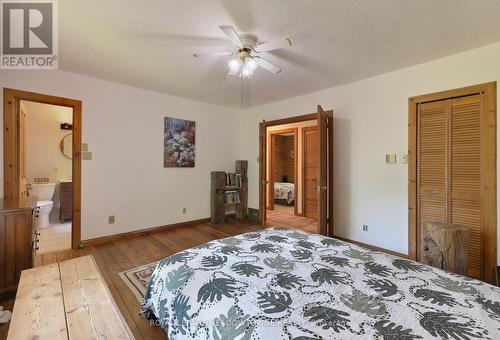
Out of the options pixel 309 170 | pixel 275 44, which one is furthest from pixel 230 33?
pixel 309 170

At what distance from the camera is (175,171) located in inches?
174

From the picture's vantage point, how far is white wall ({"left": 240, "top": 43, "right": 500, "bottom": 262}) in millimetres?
2676

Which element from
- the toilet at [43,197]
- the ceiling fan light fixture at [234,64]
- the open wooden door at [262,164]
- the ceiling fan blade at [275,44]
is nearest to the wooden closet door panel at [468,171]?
the ceiling fan blade at [275,44]

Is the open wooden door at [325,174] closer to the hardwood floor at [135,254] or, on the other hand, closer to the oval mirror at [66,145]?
the hardwood floor at [135,254]

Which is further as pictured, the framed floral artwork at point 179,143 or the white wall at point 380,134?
the framed floral artwork at point 179,143

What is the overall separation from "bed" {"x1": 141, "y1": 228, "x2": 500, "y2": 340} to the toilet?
12.0 ft

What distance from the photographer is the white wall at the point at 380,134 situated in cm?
268

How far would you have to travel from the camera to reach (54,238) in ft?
12.1

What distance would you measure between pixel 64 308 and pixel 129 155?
9.41 feet

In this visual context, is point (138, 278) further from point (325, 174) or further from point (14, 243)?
point (325, 174)

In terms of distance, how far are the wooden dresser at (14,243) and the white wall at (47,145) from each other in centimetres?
298

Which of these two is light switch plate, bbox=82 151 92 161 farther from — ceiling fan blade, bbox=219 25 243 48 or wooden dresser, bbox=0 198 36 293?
ceiling fan blade, bbox=219 25 243 48

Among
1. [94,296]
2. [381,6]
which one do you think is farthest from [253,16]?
[94,296]

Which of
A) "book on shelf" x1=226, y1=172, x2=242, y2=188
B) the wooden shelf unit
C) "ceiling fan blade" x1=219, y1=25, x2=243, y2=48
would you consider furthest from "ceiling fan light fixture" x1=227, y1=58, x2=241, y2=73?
"book on shelf" x1=226, y1=172, x2=242, y2=188
